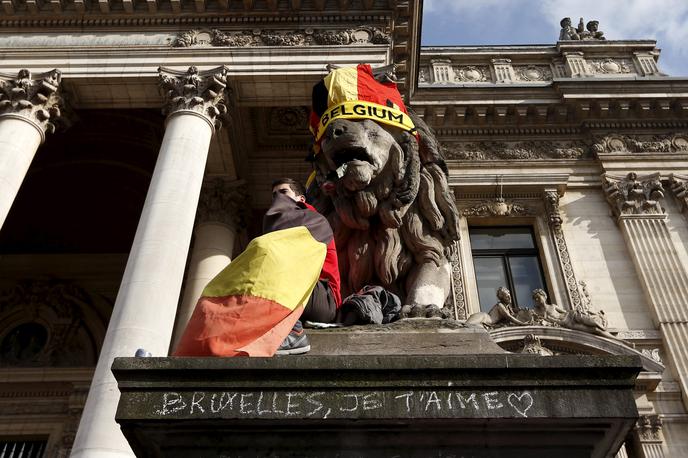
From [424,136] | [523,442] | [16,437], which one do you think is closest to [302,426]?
[523,442]

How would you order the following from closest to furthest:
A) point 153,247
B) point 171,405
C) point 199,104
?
point 171,405
point 153,247
point 199,104

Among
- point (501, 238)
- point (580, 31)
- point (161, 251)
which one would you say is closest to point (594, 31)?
point (580, 31)

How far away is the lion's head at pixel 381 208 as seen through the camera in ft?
12.4

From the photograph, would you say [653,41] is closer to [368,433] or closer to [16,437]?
[368,433]

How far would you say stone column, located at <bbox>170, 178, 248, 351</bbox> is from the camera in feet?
38.9

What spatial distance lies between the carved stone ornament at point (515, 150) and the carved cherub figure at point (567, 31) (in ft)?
17.8

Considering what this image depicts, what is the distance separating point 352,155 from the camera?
376cm

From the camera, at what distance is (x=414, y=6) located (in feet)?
43.8

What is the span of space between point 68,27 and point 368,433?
13.3m

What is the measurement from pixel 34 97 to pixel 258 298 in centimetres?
1060

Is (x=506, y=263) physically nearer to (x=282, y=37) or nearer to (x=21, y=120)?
(x=282, y=37)

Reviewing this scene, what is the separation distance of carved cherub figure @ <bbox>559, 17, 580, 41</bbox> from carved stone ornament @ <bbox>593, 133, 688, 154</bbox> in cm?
523

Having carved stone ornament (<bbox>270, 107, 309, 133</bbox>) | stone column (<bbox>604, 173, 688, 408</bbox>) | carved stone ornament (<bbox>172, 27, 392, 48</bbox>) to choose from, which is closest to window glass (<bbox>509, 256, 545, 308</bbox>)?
stone column (<bbox>604, 173, 688, 408</bbox>)

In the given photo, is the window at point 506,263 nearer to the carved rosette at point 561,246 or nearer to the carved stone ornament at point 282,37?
the carved rosette at point 561,246
